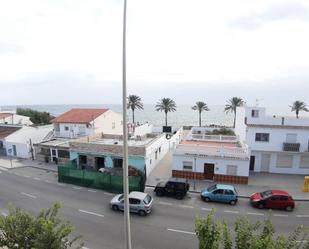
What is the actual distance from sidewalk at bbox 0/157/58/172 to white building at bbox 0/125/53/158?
Result: 61.9 inches

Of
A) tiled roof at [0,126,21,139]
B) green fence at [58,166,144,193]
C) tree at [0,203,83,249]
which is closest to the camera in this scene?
tree at [0,203,83,249]

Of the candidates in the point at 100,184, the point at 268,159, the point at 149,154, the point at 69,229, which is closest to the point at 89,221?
the point at 100,184

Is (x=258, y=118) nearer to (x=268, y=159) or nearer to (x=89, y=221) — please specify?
(x=268, y=159)

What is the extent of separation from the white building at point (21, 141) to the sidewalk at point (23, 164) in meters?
1.57

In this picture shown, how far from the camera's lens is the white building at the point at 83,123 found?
3725cm

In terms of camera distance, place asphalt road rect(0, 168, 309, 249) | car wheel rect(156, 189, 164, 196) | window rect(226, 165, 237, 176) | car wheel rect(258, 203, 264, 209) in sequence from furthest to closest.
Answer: window rect(226, 165, 237, 176) < car wheel rect(156, 189, 164, 196) < car wheel rect(258, 203, 264, 209) < asphalt road rect(0, 168, 309, 249)

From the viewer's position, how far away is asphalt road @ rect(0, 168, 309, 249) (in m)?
15.6

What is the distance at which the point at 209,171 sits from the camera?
26.5 metres


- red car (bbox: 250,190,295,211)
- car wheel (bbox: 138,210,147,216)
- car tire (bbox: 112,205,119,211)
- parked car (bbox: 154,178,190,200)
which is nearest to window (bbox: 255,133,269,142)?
red car (bbox: 250,190,295,211)

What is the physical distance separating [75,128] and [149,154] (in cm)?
1534

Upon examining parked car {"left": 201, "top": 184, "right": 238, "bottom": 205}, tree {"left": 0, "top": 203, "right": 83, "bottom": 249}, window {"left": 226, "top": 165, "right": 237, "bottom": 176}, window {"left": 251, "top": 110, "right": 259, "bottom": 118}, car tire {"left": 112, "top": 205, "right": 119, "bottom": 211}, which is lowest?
car tire {"left": 112, "top": 205, "right": 119, "bottom": 211}

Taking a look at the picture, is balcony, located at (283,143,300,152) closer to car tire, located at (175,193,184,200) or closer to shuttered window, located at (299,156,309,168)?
shuttered window, located at (299,156,309,168)

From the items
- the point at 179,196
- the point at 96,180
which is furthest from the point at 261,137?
the point at 96,180

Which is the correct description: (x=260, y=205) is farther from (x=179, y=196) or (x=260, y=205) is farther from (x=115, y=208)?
(x=115, y=208)
